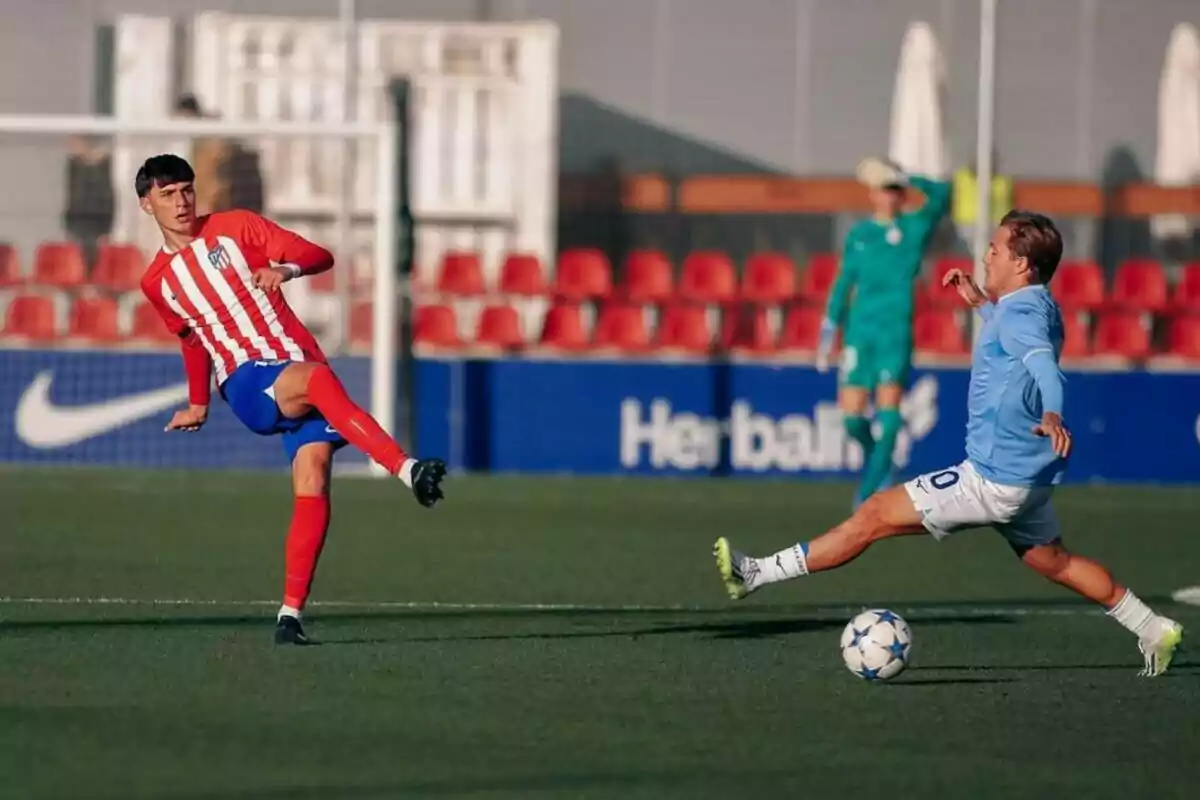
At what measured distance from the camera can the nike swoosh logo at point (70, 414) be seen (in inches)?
671

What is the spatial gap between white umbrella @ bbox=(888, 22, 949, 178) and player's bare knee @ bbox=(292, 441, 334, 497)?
13.3m

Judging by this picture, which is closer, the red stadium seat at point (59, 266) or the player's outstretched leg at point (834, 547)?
the player's outstretched leg at point (834, 547)

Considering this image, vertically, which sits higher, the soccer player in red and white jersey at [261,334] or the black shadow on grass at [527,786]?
the soccer player in red and white jersey at [261,334]

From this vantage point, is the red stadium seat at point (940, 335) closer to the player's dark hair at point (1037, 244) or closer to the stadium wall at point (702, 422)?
the stadium wall at point (702, 422)

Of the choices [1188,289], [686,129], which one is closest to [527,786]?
[1188,289]

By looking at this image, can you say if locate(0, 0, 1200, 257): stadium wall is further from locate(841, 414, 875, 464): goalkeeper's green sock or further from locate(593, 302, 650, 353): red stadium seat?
locate(841, 414, 875, 464): goalkeeper's green sock

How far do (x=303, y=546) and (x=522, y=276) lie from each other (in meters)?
11.8

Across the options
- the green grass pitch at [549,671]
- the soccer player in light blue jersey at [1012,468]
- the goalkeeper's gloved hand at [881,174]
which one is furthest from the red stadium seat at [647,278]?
the soccer player in light blue jersey at [1012,468]

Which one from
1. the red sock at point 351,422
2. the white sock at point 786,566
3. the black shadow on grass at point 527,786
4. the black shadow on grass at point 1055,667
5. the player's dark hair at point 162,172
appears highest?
the player's dark hair at point 162,172

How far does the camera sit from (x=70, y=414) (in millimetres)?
17094

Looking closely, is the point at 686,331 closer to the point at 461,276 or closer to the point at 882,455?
the point at 461,276

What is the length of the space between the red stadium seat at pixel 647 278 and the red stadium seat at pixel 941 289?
2.14m

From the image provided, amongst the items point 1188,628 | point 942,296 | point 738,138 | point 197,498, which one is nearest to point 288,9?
point 738,138

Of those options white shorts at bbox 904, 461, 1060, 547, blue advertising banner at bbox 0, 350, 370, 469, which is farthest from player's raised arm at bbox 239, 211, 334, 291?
blue advertising banner at bbox 0, 350, 370, 469
